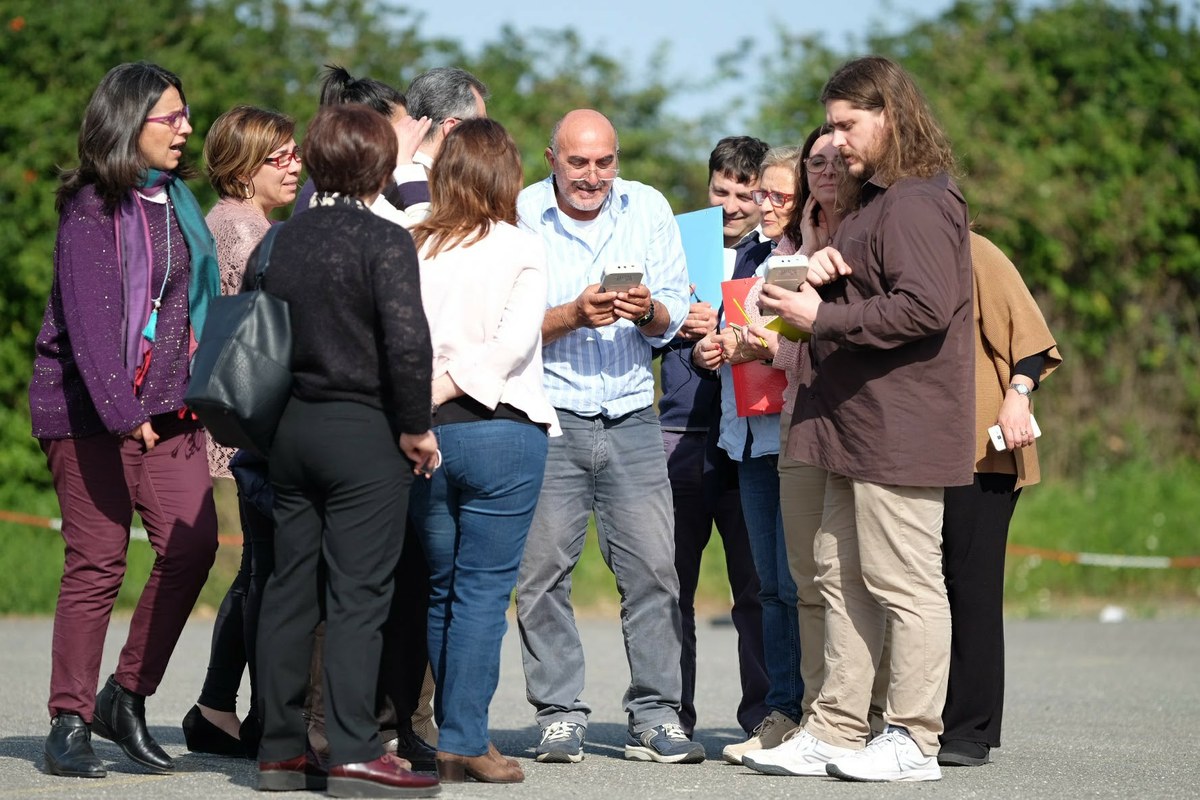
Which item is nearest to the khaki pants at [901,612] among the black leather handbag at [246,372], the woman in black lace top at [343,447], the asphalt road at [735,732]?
the asphalt road at [735,732]

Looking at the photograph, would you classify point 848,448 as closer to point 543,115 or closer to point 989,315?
point 989,315

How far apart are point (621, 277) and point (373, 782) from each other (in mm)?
1785

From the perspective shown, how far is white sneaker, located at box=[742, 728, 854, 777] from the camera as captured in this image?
5.20m

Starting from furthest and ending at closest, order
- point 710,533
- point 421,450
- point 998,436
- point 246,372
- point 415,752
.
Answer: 1. point 710,533
2. point 998,436
3. point 415,752
4. point 421,450
5. point 246,372

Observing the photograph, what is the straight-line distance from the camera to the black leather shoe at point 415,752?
5281 mm

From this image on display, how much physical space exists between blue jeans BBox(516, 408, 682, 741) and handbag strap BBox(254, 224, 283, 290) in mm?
1342

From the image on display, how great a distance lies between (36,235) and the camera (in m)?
12.1

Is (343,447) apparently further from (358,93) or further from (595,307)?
(358,93)

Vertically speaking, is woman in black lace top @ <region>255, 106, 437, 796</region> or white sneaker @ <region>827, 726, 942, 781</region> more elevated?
woman in black lace top @ <region>255, 106, 437, 796</region>

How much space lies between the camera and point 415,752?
17.4ft

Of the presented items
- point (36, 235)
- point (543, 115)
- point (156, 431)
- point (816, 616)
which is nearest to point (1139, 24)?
point (543, 115)

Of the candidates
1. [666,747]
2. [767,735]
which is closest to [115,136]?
[666,747]

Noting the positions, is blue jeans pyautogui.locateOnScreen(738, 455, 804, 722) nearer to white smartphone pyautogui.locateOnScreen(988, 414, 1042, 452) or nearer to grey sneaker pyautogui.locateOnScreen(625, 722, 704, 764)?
grey sneaker pyautogui.locateOnScreen(625, 722, 704, 764)

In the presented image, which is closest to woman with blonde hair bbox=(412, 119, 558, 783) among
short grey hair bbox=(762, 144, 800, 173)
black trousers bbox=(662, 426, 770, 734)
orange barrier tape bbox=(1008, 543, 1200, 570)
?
black trousers bbox=(662, 426, 770, 734)
